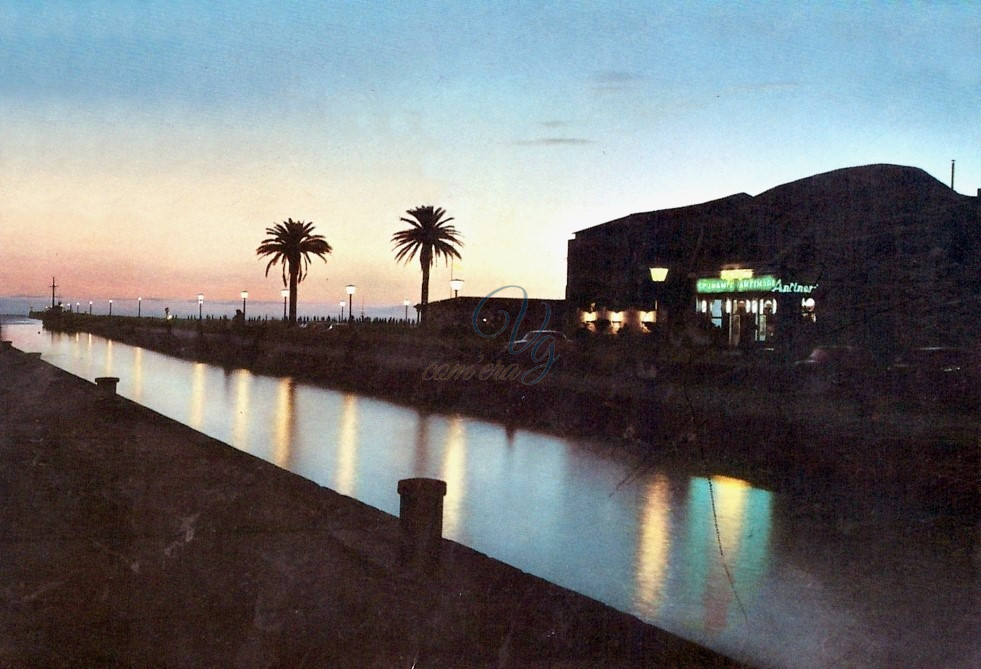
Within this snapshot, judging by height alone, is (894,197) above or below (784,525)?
above

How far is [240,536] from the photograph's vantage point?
6699 mm

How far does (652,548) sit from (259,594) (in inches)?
135

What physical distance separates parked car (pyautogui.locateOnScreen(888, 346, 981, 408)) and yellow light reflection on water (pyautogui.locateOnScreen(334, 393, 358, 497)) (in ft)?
44.1

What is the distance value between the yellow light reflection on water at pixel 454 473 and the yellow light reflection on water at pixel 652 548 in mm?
1733

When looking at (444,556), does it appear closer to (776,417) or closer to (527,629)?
(527,629)

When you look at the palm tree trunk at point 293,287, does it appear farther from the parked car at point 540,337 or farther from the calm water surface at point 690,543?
the calm water surface at point 690,543

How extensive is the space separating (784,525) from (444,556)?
157 inches

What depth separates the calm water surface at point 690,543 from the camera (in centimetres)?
525

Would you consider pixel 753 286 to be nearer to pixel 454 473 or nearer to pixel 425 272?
pixel 425 272

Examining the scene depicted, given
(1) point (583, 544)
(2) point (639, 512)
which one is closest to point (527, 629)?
(1) point (583, 544)

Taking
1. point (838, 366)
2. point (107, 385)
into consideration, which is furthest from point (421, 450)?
point (838, 366)

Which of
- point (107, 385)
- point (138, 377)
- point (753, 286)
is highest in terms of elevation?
point (753, 286)

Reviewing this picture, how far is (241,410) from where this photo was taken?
1798 cm

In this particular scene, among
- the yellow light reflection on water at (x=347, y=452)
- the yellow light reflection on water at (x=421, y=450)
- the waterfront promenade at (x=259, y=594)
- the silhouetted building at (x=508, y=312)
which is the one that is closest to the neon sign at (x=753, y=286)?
the silhouetted building at (x=508, y=312)
